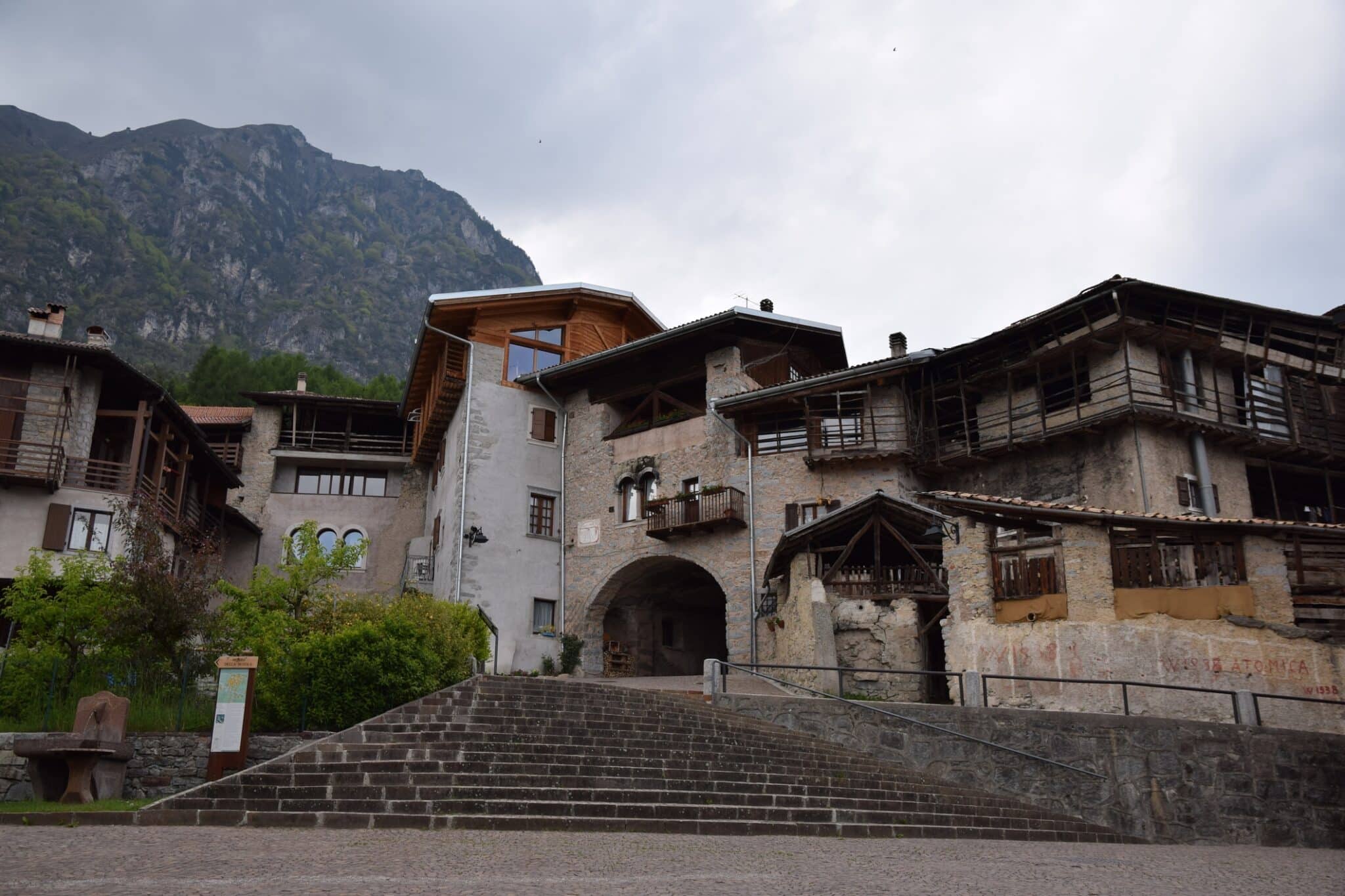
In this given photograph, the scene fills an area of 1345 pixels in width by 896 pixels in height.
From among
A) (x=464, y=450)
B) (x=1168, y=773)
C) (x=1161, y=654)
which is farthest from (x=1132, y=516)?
(x=464, y=450)

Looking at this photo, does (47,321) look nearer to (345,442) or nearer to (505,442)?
(345,442)

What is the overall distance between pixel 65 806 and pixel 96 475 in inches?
691

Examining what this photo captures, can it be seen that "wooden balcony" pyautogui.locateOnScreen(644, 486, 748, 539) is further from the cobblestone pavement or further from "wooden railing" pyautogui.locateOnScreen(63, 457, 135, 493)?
the cobblestone pavement

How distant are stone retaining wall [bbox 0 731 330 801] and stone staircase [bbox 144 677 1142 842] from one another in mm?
3077

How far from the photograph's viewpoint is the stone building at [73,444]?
1003 inches

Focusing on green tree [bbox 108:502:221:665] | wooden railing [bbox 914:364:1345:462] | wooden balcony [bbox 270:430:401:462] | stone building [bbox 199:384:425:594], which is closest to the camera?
green tree [bbox 108:502:221:665]

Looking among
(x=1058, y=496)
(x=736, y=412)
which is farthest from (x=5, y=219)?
(x=1058, y=496)

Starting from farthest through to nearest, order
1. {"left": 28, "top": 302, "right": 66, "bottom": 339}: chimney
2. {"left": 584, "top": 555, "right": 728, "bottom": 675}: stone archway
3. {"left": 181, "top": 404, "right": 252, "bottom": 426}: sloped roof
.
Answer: {"left": 181, "top": 404, "right": 252, "bottom": 426}: sloped roof
{"left": 584, "top": 555, "right": 728, "bottom": 675}: stone archway
{"left": 28, "top": 302, "right": 66, "bottom": 339}: chimney

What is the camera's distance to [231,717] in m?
14.0

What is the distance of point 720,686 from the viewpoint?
17781mm

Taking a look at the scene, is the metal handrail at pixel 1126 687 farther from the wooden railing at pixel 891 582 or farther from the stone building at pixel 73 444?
the stone building at pixel 73 444

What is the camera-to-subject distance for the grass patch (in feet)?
38.9

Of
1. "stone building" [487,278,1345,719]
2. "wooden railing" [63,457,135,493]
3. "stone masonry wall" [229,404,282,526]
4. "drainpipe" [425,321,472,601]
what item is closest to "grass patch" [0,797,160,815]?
"stone building" [487,278,1345,719]

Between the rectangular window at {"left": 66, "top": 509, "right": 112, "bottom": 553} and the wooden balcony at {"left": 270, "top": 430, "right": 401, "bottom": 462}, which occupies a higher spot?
the wooden balcony at {"left": 270, "top": 430, "right": 401, "bottom": 462}
